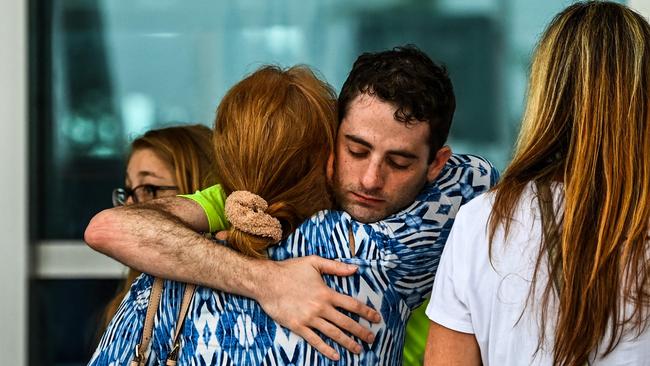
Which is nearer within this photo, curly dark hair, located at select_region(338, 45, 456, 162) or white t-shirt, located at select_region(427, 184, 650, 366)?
white t-shirt, located at select_region(427, 184, 650, 366)

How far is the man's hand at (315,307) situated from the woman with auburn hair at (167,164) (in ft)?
3.36

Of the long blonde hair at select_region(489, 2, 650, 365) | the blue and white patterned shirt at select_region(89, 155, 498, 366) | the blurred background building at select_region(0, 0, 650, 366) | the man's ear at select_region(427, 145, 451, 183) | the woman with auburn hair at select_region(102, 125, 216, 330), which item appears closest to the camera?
the long blonde hair at select_region(489, 2, 650, 365)

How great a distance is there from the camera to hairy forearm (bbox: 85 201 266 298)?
6.67ft

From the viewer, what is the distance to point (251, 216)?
2023 millimetres

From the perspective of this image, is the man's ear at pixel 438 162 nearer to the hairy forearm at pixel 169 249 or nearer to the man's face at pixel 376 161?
the man's face at pixel 376 161

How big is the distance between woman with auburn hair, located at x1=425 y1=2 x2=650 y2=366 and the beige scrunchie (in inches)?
14.4

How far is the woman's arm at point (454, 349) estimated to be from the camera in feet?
6.23

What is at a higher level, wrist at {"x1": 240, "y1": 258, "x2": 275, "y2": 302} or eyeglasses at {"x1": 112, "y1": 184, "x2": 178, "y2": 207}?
wrist at {"x1": 240, "y1": 258, "x2": 275, "y2": 302}

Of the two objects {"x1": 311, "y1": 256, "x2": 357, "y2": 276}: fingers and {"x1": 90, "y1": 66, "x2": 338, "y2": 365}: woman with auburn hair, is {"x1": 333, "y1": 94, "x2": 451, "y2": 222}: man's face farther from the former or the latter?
{"x1": 311, "y1": 256, "x2": 357, "y2": 276}: fingers

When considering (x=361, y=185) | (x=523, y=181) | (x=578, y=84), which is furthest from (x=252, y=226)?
(x=578, y=84)

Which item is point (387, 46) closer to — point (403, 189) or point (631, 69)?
point (403, 189)

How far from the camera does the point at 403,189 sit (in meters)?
2.17

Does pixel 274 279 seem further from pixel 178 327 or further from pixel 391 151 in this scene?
pixel 391 151

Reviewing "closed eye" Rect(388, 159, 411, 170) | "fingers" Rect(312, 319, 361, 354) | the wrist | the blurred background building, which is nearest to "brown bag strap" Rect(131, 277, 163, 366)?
the wrist
